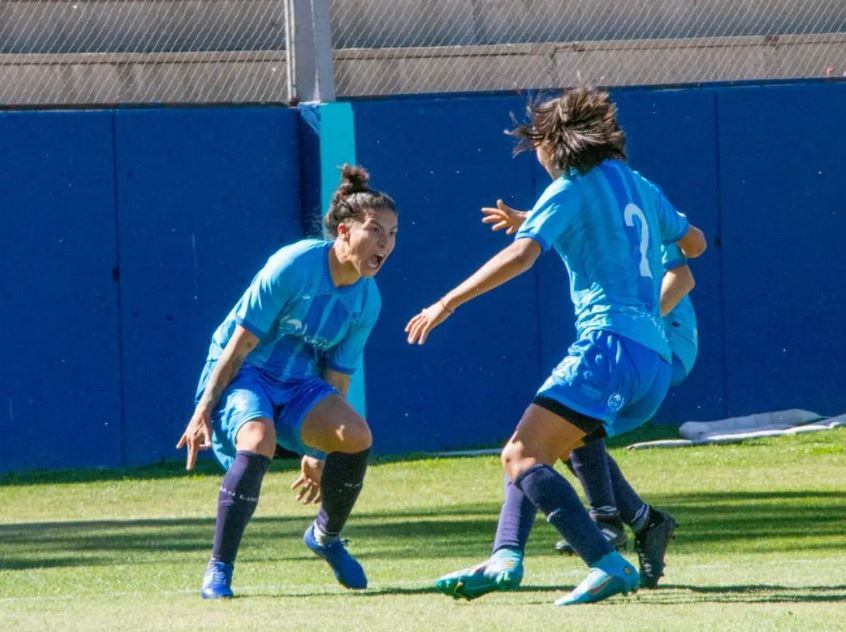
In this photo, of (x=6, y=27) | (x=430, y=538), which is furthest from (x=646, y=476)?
(x=6, y=27)

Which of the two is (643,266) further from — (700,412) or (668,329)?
(700,412)

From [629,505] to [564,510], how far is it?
88cm

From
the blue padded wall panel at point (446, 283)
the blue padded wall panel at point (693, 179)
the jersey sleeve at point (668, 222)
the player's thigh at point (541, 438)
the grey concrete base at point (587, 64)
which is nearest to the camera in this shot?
the player's thigh at point (541, 438)

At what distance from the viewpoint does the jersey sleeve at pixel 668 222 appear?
6078 millimetres

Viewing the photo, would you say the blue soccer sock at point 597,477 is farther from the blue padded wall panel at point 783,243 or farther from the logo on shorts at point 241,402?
the blue padded wall panel at point 783,243

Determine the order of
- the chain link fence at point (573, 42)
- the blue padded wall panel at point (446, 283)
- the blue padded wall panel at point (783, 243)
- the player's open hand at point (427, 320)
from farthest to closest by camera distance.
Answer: the chain link fence at point (573, 42) → the blue padded wall panel at point (783, 243) → the blue padded wall panel at point (446, 283) → the player's open hand at point (427, 320)

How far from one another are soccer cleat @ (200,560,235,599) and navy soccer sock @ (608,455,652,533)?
1429mm

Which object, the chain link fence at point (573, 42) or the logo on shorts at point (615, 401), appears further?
the chain link fence at point (573, 42)

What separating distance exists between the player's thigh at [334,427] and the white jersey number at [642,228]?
1298 mm

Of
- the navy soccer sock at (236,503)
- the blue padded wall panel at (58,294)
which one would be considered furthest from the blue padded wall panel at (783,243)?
the navy soccer sock at (236,503)

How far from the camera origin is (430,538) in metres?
8.30

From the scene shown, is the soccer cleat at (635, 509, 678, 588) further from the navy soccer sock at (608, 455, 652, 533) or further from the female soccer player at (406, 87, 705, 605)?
the female soccer player at (406, 87, 705, 605)

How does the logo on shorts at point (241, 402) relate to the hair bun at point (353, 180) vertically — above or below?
below

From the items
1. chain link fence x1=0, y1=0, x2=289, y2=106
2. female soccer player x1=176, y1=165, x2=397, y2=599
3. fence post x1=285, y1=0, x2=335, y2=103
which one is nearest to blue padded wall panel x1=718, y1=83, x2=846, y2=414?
fence post x1=285, y1=0, x2=335, y2=103
